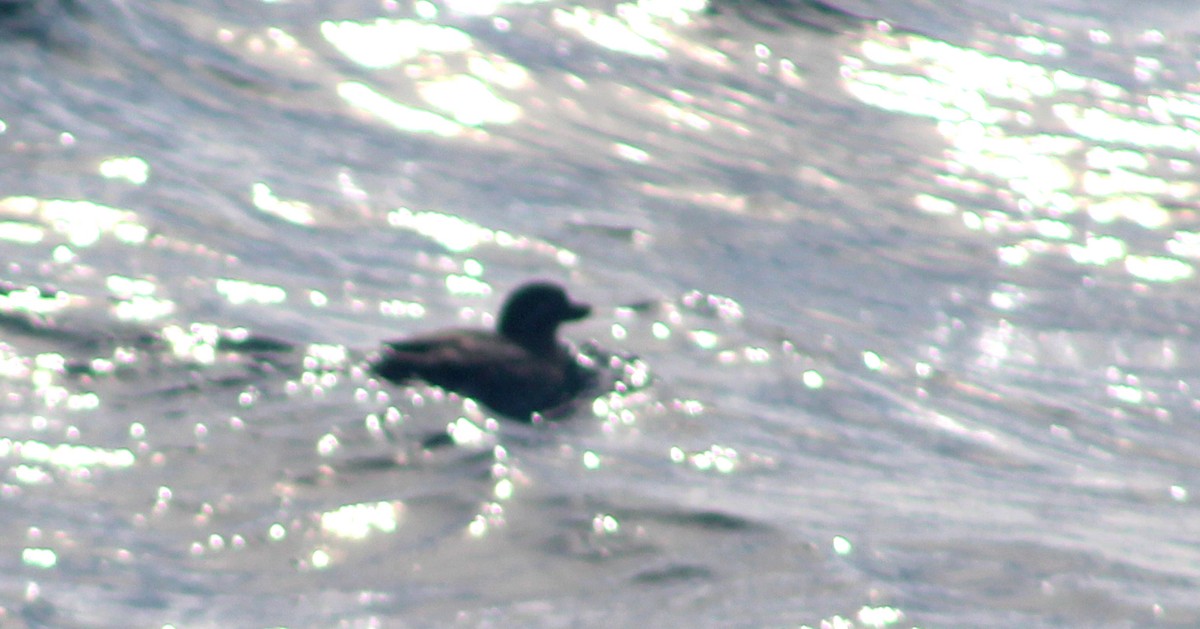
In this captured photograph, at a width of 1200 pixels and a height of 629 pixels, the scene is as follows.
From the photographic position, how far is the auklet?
11.9m

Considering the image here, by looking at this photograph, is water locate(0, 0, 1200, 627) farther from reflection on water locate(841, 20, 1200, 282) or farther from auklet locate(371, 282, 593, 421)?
auklet locate(371, 282, 593, 421)

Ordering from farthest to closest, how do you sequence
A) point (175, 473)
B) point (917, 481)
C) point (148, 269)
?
point (148, 269) < point (917, 481) < point (175, 473)

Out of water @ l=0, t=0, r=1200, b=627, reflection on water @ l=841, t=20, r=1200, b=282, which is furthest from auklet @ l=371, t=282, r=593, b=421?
reflection on water @ l=841, t=20, r=1200, b=282

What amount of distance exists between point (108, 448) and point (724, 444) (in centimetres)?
360

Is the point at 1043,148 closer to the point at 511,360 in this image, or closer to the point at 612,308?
the point at 612,308

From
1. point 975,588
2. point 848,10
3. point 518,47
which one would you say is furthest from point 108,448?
point 848,10

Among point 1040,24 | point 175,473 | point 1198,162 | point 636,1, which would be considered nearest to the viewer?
point 175,473

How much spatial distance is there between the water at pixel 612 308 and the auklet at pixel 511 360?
0.19m

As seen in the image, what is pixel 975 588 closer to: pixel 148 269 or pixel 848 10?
pixel 148 269

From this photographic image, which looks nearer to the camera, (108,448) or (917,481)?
(108,448)

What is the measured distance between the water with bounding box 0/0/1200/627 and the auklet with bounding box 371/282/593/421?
0.19 meters

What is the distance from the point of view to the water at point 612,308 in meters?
9.80

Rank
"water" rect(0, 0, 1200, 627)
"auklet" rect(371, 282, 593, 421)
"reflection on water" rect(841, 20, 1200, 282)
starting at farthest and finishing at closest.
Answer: "reflection on water" rect(841, 20, 1200, 282) → "auklet" rect(371, 282, 593, 421) → "water" rect(0, 0, 1200, 627)

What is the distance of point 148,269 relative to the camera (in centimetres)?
1357
